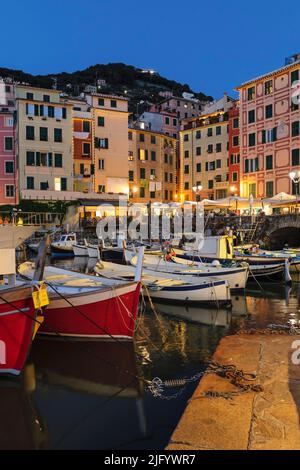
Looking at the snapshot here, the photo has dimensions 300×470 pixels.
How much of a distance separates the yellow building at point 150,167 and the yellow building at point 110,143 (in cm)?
465

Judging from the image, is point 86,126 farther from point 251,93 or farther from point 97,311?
point 97,311

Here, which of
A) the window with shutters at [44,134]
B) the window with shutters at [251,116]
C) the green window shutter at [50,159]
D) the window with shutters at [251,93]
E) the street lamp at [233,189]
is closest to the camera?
the window with shutters at [251,93]

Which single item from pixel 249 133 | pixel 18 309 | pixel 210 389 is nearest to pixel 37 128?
pixel 249 133

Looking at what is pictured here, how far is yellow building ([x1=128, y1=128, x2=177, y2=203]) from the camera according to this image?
234ft

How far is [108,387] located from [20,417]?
2.30m

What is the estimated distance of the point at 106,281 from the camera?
651 inches

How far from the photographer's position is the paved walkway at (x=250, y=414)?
6.16 meters

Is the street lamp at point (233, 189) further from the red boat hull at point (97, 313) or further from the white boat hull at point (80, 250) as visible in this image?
the red boat hull at point (97, 313)

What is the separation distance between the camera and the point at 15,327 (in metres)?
10.5

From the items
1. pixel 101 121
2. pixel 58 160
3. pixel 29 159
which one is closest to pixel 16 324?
pixel 29 159

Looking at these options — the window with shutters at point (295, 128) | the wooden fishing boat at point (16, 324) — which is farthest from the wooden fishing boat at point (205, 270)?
the window with shutters at point (295, 128)

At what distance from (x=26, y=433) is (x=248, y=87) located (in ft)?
181

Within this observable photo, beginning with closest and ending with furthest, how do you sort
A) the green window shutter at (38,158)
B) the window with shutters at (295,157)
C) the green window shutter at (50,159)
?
the window with shutters at (295,157), the green window shutter at (38,158), the green window shutter at (50,159)

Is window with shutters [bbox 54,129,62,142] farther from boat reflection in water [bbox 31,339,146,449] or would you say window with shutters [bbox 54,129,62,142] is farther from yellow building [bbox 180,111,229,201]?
boat reflection in water [bbox 31,339,146,449]
